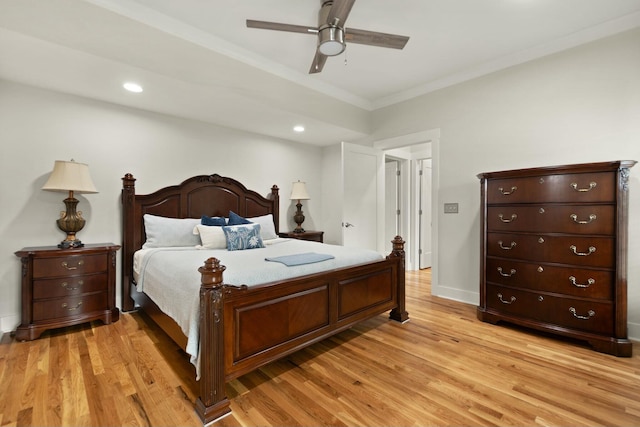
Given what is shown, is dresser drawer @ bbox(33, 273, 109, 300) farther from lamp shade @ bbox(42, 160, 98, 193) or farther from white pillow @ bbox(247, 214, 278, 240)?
white pillow @ bbox(247, 214, 278, 240)

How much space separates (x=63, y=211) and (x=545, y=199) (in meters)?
4.40

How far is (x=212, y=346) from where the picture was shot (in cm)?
162

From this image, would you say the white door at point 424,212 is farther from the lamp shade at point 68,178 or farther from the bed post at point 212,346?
the lamp shade at point 68,178

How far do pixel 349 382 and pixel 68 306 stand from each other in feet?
8.32

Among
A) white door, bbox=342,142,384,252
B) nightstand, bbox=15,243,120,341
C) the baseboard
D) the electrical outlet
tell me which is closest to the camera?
nightstand, bbox=15,243,120,341

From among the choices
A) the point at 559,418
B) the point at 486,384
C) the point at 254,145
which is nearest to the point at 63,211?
the point at 254,145

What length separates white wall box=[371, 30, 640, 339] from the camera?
256 cm

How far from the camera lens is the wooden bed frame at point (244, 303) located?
64.2 inches

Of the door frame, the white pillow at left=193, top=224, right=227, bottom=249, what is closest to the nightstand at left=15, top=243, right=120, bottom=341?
the white pillow at left=193, top=224, right=227, bottom=249

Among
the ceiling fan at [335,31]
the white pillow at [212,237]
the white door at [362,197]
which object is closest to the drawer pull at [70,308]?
the white pillow at [212,237]

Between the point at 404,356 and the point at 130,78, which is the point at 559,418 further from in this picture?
the point at 130,78

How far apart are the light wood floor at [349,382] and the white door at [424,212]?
290 centimetres

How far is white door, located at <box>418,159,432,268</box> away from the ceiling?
82.0 inches

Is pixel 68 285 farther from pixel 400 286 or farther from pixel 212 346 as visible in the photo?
pixel 400 286
